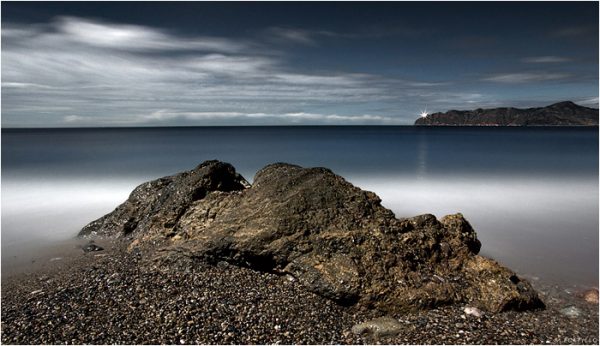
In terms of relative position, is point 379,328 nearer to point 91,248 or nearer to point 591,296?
point 591,296

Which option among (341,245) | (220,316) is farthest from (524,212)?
(220,316)

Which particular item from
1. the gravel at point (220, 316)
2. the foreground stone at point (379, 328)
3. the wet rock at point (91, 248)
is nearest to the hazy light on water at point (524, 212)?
the gravel at point (220, 316)

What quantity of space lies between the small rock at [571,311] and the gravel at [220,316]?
79mm

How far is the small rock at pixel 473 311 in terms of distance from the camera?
6.84m

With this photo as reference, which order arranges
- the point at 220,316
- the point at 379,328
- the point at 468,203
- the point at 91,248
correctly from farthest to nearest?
the point at 468,203
the point at 91,248
the point at 220,316
the point at 379,328

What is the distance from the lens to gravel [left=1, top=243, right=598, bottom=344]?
20.5 feet

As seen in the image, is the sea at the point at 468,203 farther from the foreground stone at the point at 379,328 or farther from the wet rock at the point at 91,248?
the foreground stone at the point at 379,328

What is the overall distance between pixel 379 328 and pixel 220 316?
2557 millimetres

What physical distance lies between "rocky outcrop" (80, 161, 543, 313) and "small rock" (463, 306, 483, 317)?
20cm

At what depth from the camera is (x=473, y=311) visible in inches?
271

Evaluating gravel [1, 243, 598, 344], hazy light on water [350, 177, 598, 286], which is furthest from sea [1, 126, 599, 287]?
gravel [1, 243, 598, 344]

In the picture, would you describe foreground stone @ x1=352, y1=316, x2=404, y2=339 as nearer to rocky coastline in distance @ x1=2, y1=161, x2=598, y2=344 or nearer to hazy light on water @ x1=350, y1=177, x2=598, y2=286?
rocky coastline in distance @ x1=2, y1=161, x2=598, y2=344

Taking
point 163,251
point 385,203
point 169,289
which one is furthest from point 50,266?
point 385,203

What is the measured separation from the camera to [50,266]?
32.1 ft
